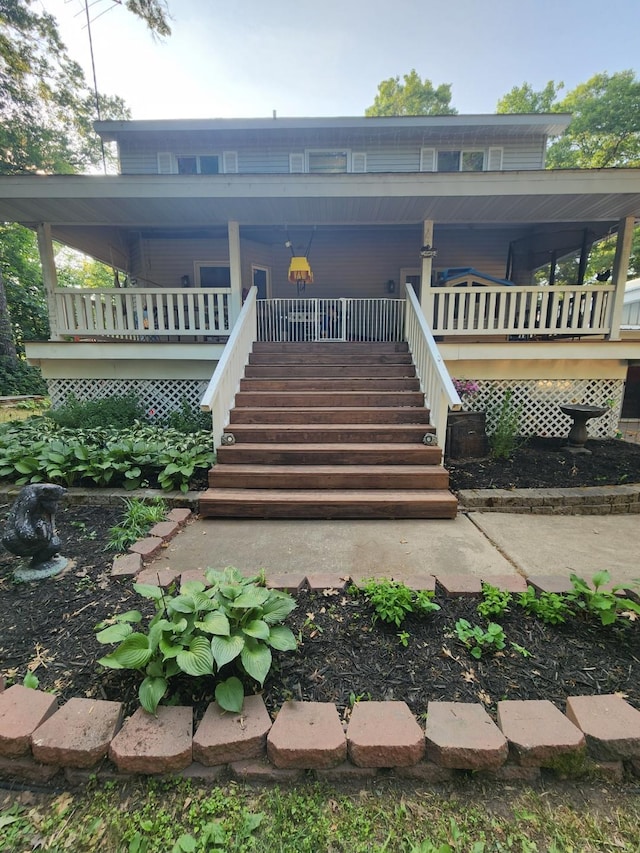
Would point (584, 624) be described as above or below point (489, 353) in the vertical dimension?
below

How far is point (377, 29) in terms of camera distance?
15820 mm

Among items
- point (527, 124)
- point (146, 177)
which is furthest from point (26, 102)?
point (527, 124)

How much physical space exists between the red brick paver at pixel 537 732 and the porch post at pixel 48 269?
705 cm

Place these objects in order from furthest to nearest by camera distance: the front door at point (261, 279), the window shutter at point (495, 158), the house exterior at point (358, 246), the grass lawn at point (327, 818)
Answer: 1. the window shutter at point (495, 158)
2. the front door at point (261, 279)
3. the house exterior at point (358, 246)
4. the grass lawn at point (327, 818)

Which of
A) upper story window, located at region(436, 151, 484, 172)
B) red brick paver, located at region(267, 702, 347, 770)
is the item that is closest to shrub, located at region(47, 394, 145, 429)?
red brick paver, located at region(267, 702, 347, 770)

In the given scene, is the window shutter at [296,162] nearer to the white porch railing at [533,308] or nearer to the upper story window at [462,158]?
the upper story window at [462,158]

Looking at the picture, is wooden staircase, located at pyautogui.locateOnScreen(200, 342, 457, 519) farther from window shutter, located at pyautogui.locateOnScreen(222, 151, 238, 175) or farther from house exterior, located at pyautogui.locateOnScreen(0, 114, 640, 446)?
window shutter, located at pyautogui.locateOnScreen(222, 151, 238, 175)

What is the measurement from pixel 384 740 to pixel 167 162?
1253 centimetres

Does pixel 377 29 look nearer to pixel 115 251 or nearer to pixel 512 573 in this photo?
pixel 115 251

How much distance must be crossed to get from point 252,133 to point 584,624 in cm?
1183

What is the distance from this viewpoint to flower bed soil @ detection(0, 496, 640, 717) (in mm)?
1629

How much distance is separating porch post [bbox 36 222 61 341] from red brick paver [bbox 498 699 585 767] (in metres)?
7.05

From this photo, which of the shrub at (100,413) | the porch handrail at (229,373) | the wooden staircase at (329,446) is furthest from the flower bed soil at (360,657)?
the shrub at (100,413)

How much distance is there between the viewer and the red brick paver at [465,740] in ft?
4.41
